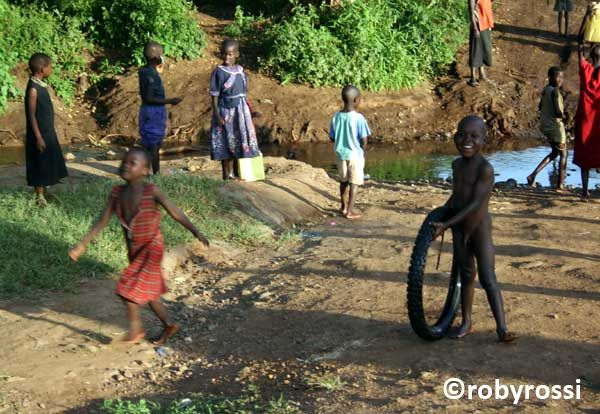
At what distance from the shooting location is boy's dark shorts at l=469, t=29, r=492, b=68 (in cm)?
1458

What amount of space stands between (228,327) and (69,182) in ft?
12.8

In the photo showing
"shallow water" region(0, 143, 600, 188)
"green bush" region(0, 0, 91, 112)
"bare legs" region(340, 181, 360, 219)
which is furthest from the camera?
"green bush" region(0, 0, 91, 112)

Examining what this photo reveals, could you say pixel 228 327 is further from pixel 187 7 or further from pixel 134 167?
pixel 187 7

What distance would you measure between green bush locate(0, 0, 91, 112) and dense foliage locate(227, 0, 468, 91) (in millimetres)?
2878

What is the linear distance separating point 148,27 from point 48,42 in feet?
5.80

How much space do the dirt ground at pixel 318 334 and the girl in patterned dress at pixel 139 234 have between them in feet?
1.08

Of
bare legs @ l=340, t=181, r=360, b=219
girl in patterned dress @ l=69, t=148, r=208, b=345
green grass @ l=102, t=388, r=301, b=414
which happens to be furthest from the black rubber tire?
bare legs @ l=340, t=181, r=360, b=219

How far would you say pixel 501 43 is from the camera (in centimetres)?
1697

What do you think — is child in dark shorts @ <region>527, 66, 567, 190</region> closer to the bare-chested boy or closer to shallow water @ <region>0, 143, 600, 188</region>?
shallow water @ <region>0, 143, 600, 188</region>

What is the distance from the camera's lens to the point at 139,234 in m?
5.21

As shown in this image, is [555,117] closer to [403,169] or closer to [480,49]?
[403,169]

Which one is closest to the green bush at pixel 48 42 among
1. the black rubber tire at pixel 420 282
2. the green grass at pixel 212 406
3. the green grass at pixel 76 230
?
the green grass at pixel 76 230

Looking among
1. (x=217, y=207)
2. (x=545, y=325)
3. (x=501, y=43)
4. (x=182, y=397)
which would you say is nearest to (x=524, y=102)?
(x=501, y=43)

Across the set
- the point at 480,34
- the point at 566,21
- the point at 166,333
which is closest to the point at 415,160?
the point at 480,34
